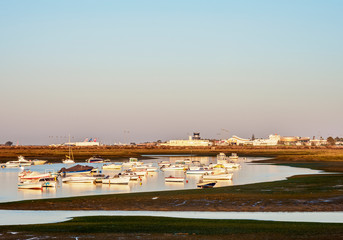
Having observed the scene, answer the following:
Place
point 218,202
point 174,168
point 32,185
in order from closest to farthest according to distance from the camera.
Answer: point 218,202, point 32,185, point 174,168

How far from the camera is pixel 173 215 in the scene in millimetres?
38844

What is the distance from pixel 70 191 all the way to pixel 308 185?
30.0m

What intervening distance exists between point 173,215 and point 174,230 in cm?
760

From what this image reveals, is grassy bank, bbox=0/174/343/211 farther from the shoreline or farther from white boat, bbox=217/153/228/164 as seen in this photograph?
white boat, bbox=217/153/228/164

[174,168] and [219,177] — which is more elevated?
[174,168]

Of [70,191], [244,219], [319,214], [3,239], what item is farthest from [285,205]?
[70,191]

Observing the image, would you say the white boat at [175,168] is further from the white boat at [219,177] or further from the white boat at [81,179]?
the white boat at [81,179]

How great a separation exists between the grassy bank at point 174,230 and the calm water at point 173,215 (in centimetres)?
256

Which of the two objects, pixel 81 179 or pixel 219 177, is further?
pixel 219 177

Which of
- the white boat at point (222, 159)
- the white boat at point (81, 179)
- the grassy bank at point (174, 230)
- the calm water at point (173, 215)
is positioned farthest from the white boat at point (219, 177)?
the white boat at point (222, 159)

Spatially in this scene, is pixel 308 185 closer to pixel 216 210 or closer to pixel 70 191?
pixel 216 210

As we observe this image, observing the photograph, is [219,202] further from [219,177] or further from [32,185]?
[219,177]

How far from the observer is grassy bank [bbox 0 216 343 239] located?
2912 cm

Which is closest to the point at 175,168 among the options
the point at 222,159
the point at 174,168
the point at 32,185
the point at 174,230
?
the point at 174,168
